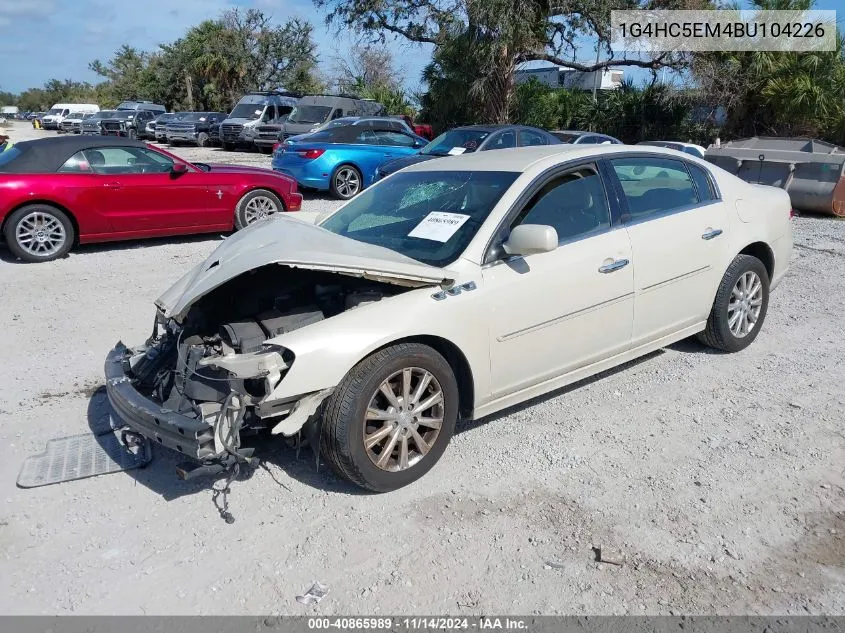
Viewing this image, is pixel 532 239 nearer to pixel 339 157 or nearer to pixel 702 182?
pixel 702 182

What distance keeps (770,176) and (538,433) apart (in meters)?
10.5

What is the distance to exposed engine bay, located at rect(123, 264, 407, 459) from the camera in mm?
3355

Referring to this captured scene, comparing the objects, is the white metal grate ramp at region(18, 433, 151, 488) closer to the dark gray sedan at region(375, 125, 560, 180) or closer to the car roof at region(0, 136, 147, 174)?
the car roof at region(0, 136, 147, 174)

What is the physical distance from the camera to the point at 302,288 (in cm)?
431

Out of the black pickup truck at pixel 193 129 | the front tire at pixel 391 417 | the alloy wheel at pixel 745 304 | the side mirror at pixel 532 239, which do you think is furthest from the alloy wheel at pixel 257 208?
the black pickup truck at pixel 193 129

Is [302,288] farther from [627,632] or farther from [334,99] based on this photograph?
[334,99]

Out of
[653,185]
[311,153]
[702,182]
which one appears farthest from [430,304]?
[311,153]

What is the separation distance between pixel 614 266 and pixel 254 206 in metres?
6.95

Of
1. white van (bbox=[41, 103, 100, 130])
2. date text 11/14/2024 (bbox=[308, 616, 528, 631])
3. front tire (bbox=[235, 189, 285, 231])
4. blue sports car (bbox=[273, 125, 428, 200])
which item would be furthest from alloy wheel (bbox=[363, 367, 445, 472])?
white van (bbox=[41, 103, 100, 130])

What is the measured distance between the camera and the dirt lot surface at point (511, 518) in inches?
119

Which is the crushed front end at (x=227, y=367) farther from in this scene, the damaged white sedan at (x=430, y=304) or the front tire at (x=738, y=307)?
the front tire at (x=738, y=307)

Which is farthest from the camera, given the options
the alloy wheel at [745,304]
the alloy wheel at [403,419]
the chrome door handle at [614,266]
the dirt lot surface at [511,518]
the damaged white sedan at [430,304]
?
the alloy wheel at [745,304]

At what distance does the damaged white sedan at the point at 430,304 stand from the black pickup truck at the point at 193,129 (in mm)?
26980

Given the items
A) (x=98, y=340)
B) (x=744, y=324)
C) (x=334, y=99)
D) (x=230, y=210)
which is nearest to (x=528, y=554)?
(x=744, y=324)
